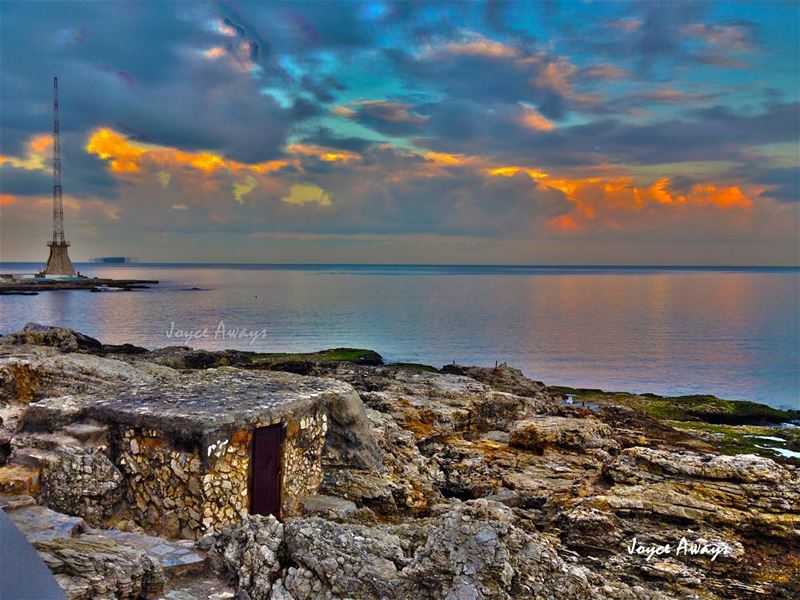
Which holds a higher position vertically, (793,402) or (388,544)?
(388,544)

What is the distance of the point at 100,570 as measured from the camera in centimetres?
894

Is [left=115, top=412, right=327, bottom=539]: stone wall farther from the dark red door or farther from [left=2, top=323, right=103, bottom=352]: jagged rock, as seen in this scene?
[left=2, top=323, right=103, bottom=352]: jagged rock

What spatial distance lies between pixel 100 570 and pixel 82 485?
16.4 ft

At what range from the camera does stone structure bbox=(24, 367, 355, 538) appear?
13.1m

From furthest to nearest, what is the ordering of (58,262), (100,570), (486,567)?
1. (58,262)
2. (486,567)
3. (100,570)

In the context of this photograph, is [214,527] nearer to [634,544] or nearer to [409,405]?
[634,544]

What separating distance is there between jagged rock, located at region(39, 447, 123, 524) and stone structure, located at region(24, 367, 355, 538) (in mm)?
309

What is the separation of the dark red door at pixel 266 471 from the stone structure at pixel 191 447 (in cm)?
10

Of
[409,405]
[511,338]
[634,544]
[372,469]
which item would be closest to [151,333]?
[511,338]

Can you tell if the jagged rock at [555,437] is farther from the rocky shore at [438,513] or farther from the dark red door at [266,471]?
the dark red door at [266,471]

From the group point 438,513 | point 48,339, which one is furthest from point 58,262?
point 438,513

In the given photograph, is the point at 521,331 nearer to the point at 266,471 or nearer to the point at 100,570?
the point at 266,471

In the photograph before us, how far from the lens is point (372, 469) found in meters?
18.0

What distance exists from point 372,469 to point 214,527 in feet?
19.8
